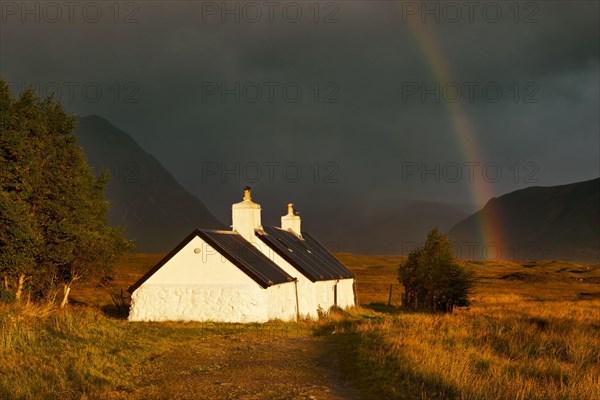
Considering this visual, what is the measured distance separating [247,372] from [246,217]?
81.8 ft

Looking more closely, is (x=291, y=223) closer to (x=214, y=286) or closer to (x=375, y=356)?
(x=214, y=286)

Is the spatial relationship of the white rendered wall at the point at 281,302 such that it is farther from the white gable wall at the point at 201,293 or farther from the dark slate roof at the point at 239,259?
the dark slate roof at the point at 239,259

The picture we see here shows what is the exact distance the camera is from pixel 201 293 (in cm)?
3400

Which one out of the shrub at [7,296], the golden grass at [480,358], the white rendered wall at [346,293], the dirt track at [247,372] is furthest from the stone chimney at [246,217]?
the dirt track at [247,372]

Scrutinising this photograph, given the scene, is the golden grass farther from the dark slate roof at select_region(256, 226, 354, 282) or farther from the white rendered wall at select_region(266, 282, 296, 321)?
the dark slate roof at select_region(256, 226, 354, 282)

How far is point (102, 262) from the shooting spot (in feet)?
129

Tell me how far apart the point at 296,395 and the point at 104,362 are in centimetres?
571

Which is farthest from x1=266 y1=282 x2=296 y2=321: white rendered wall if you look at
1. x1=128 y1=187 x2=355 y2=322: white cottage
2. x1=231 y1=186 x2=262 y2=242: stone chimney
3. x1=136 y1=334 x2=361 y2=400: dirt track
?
x1=136 y1=334 x2=361 y2=400: dirt track

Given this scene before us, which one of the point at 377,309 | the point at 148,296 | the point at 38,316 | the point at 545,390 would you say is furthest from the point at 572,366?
the point at 377,309

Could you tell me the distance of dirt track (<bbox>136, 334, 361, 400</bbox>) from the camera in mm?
13414

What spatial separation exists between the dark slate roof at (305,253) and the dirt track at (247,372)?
16939 millimetres

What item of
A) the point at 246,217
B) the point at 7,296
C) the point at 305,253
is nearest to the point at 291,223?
the point at 305,253

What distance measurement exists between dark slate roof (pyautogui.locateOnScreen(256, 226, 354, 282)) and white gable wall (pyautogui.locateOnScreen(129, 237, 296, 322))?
17.0ft

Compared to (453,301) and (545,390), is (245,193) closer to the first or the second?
(453,301)
